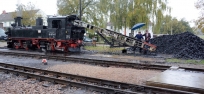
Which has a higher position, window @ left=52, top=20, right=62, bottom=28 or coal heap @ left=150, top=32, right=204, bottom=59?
window @ left=52, top=20, right=62, bottom=28

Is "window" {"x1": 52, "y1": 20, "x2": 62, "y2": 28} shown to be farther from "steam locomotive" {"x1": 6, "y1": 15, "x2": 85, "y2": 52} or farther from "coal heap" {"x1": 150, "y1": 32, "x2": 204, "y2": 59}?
"coal heap" {"x1": 150, "y1": 32, "x2": 204, "y2": 59}

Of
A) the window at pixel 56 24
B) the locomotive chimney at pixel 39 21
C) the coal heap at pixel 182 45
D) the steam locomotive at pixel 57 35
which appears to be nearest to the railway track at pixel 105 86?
the steam locomotive at pixel 57 35

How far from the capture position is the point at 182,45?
1562 centimetres

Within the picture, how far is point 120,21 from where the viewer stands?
985 inches

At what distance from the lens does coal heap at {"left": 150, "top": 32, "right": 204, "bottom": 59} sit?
45.8ft

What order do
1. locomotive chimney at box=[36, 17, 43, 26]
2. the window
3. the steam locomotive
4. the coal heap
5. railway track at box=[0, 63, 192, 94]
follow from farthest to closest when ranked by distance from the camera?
locomotive chimney at box=[36, 17, 43, 26], the window, the steam locomotive, the coal heap, railway track at box=[0, 63, 192, 94]

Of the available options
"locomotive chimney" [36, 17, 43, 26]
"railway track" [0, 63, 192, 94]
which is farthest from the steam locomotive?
"railway track" [0, 63, 192, 94]

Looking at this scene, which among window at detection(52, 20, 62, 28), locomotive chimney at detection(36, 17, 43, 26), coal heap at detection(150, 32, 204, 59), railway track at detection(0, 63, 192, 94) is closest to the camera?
railway track at detection(0, 63, 192, 94)

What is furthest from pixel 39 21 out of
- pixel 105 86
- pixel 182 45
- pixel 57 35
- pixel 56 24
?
pixel 105 86

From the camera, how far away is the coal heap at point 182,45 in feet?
45.8

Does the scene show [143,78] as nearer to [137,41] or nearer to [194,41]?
[137,41]

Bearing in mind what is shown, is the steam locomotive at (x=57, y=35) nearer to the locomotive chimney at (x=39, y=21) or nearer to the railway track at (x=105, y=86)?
the locomotive chimney at (x=39, y=21)

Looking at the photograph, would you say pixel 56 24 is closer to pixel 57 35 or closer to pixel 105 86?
pixel 57 35

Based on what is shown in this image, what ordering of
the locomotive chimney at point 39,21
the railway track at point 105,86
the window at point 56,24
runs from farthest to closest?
the locomotive chimney at point 39,21
the window at point 56,24
the railway track at point 105,86
